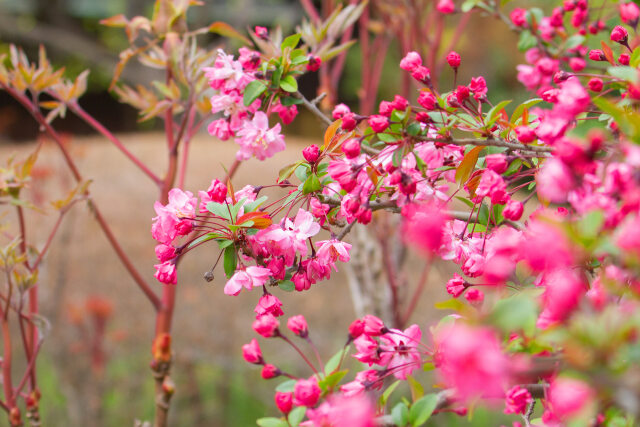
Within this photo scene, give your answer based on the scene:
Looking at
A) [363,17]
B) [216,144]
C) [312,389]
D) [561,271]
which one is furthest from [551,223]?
[216,144]

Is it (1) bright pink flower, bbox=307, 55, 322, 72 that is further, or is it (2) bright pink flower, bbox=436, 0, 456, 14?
(2) bright pink flower, bbox=436, 0, 456, 14

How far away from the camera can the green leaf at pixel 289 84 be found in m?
0.59

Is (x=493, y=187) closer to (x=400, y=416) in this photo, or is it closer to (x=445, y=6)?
(x=400, y=416)

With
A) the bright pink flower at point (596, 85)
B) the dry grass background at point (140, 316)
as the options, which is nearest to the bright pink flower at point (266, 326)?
the bright pink flower at point (596, 85)

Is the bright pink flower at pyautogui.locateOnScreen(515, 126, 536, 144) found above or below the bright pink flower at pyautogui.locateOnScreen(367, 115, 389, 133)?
below

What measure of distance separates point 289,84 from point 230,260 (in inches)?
7.9

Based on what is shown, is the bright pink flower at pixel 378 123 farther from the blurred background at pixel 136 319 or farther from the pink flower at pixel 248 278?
the blurred background at pixel 136 319

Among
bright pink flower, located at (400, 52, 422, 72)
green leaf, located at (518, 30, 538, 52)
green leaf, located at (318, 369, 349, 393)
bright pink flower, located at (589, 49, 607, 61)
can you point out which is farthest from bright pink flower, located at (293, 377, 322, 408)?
green leaf, located at (518, 30, 538, 52)

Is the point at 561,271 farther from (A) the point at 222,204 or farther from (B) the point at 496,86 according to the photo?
(B) the point at 496,86

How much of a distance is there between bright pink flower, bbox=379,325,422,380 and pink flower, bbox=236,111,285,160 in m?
0.24

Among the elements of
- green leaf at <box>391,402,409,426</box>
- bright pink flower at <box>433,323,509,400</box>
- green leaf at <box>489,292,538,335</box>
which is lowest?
green leaf at <box>391,402,409,426</box>

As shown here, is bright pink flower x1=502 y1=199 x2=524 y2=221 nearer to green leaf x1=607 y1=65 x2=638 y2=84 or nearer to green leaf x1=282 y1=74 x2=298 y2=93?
green leaf x1=607 y1=65 x2=638 y2=84

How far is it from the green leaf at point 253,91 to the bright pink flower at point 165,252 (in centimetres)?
16

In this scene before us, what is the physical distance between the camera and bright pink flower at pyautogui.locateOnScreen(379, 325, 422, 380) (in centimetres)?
48
